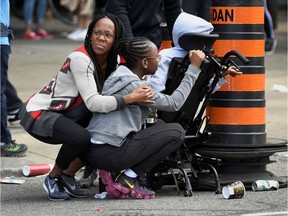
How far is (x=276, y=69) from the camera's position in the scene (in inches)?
561

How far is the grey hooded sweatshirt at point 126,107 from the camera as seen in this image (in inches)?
265

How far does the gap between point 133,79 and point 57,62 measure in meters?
7.46

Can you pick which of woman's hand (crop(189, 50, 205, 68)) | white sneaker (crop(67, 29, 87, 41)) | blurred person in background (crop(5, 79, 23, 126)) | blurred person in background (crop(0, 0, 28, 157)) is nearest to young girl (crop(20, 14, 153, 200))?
woman's hand (crop(189, 50, 205, 68))

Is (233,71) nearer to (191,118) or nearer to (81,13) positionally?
(191,118)

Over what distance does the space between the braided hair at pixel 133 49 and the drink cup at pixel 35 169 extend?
1.54m

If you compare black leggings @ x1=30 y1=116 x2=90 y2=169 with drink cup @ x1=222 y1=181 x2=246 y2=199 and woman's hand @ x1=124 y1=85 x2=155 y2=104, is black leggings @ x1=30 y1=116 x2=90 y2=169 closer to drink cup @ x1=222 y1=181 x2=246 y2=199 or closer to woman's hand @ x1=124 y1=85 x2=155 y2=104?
woman's hand @ x1=124 y1=85 x2=155 y2=104

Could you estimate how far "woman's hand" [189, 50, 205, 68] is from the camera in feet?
22.3

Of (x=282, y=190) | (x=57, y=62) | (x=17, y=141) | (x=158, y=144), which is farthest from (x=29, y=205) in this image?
(x=57, y=62)

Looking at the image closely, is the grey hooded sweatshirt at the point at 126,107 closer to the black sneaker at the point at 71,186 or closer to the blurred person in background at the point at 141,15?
the black sneaker at the point at 71,186

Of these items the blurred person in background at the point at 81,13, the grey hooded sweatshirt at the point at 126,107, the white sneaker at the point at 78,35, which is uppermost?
the grey hooded sweatshirt at the point at 126,107

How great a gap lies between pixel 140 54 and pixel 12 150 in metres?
2.14

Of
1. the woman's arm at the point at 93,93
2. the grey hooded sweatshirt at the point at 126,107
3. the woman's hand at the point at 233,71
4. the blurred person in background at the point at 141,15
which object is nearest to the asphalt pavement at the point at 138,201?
the grey hooded sweatshirt at the point at 126,107

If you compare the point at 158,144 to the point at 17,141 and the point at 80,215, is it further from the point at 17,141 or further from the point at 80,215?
the point at 17,141

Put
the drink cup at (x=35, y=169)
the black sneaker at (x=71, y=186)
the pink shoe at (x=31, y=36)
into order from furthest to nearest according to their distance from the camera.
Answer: the pink shoe at (x=31, y=36)
the drink cup at (x=35, y=169)
the black sneaker at (x=71, y=186)
